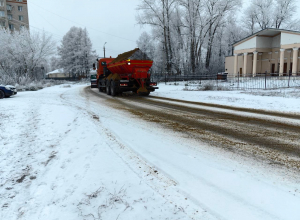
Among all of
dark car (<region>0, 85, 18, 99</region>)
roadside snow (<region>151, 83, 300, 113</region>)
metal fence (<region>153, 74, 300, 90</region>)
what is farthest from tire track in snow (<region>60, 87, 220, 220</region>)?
metal fence (<region>153, 74, 300, 90</region>)

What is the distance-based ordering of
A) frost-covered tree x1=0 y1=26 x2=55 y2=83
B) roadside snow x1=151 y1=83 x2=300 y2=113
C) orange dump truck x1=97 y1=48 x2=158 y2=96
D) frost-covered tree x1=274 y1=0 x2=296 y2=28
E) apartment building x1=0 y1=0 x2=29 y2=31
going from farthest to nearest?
apartment building x1=0 y1=0 x2=29 y2=31
frost-covered tree x1=274 y1=0 x2=296 y2=28
frost-covered tree x1=0 y1=26 x2=55 y2=83
orange dump truck x1=97 y1=48 x2=158 y2=96
roadside snow x1=151 y1=83 x2=300 y2=113

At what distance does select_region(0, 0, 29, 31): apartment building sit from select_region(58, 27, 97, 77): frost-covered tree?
1290cm

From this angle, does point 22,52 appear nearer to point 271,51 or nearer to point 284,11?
point 271,51

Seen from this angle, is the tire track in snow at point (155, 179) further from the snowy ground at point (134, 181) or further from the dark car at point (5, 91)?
the dark car at point (5, 91)

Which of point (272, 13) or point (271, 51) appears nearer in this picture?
point (271, 51)

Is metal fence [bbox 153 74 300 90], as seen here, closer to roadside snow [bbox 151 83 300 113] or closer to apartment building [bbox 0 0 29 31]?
roadside snow [bbox 151 83 300 113]

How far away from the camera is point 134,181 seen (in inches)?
129

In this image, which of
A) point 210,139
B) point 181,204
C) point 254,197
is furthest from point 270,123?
point 181,204

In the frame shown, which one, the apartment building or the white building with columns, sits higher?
the apartment building

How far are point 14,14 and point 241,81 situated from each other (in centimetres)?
6788

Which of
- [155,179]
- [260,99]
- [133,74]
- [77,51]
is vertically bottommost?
[155,179]

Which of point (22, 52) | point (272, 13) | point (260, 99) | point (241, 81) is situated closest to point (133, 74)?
point (260, 99)

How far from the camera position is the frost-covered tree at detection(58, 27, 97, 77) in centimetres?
6219

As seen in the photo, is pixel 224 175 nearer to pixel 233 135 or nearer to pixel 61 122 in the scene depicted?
pixel 233 135
